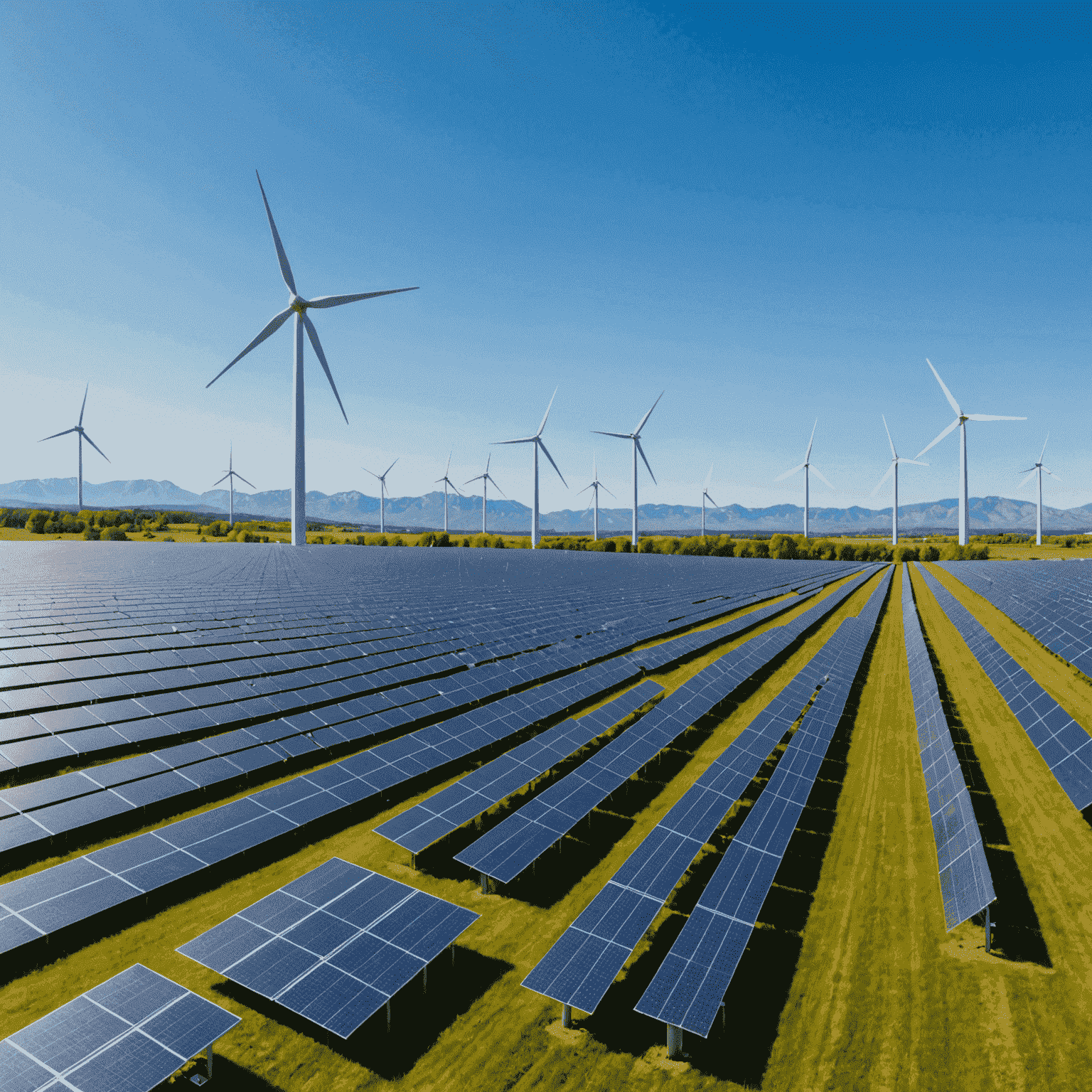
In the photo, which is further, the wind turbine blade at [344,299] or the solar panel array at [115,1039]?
the wind turbine blade at [344,299]

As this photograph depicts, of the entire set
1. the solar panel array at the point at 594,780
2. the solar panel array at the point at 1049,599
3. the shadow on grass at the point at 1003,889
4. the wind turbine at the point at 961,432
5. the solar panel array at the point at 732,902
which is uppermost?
the wind turbine at the point at 961,432

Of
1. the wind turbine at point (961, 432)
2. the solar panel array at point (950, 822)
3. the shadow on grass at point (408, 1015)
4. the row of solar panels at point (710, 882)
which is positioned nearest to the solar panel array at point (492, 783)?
the shadow on grass at point (408, 1015)

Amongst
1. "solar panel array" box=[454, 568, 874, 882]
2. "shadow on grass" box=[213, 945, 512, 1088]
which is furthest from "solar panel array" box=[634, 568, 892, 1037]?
"solar panel array" box=[454, 568, 874, 882]

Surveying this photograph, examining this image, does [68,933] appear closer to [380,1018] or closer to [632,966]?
[380,1018]

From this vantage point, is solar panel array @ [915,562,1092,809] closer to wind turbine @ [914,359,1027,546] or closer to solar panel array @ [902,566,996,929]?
solar panel array @ [902,566,996,929]

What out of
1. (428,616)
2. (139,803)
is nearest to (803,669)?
(428,616)

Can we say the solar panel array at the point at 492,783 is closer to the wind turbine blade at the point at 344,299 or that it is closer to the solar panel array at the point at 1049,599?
the solar panel array at the point at 1049,599
